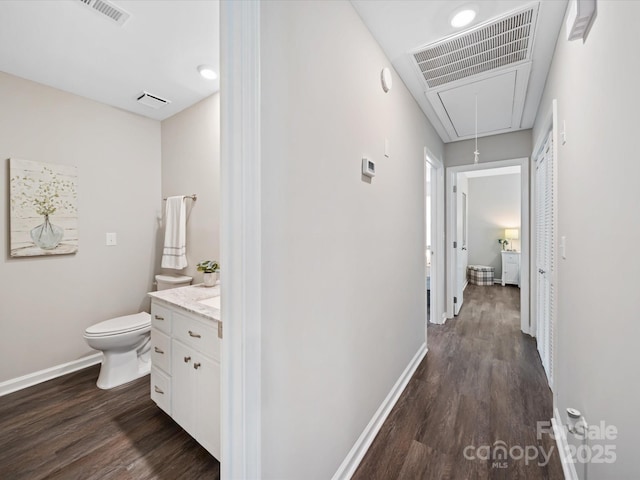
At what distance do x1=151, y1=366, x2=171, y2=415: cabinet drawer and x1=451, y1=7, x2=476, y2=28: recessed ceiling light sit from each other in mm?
2706

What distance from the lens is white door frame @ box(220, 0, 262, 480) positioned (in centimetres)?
84

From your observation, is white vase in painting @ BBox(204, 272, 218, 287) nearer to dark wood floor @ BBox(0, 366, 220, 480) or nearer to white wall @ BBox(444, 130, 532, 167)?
dark wood floor @ BBox(0, 366, 220, 480)

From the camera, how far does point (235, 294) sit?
0.86 meters

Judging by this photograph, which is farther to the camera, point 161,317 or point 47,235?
point 47,235

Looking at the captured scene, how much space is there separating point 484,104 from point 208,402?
3.23 metres

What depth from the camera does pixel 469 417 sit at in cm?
179

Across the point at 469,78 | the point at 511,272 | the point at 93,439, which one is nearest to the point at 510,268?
the point at 511,272

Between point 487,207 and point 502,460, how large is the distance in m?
6.05

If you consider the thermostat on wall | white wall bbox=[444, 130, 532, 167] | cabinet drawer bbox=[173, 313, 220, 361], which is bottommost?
cabinet drawer bbox=[173, 313, 220, 361]

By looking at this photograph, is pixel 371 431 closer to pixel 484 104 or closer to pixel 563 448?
pixel 563 448

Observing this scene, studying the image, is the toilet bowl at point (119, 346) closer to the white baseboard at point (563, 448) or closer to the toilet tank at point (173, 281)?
the toilet tank at point (173, 281)

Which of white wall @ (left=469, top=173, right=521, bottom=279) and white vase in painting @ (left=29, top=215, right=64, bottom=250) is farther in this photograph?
white wall @ (left=469, top=173, right=521, bottom=279)

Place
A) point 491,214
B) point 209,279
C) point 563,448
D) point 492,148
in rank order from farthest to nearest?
point 491,214, point 492,148, point 209,279, point 563,448

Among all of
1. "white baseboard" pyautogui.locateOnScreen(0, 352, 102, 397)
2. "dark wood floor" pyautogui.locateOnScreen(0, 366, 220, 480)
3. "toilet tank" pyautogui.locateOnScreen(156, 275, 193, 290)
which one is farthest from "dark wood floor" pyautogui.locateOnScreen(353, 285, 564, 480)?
"white baseboard" pyautogui.locateOnScreen(0, 352, 102, 397)
